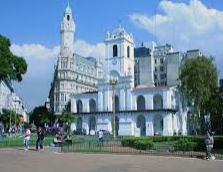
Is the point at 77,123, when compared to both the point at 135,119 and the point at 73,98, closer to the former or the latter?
the point at 73,98

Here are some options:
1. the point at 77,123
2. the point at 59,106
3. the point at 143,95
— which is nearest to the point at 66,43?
the point at 59,106

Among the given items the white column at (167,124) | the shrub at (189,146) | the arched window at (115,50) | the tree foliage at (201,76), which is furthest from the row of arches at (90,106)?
the shrub at (189,146)

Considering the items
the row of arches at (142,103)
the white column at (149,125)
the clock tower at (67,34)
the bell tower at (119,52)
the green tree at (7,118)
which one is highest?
the clock tower at (67,34)

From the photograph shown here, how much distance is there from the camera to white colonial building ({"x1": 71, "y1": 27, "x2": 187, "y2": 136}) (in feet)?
338

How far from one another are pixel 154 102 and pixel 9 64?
55011 mm

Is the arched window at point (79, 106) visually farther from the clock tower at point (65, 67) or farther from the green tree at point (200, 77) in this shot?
the green tree at point (200, 77)

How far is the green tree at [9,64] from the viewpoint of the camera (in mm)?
54781

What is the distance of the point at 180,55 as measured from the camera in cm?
13050

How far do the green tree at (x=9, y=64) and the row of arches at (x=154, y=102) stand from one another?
50351 millimetres

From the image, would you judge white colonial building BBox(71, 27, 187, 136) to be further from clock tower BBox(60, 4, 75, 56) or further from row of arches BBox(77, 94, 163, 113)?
clock tower BBox(60, 4, 75, 56)

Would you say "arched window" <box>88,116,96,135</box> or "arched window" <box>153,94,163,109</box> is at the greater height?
"arched window" <box>153,94,163,109</box>

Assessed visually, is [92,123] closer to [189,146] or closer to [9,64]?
[9,64]

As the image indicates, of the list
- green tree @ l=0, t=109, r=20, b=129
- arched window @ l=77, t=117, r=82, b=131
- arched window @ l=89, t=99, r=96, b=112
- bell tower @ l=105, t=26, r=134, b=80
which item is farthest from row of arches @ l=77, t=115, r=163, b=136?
green tree @ l=0, t=109, r=20, b=129

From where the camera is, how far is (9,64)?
56.3m
